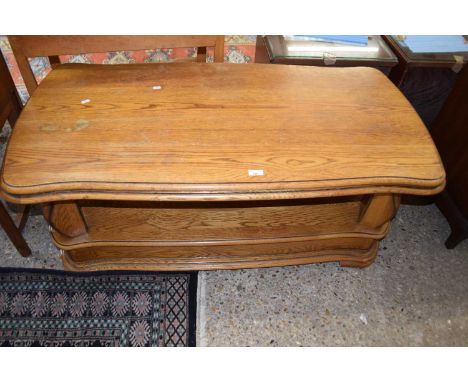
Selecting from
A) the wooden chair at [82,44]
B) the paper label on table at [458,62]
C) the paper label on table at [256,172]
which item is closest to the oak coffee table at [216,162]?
the paper label on table at [256,172]

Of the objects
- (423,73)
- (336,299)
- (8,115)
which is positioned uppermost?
(423,73)

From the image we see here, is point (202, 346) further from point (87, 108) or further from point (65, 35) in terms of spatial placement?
point (65, 35)

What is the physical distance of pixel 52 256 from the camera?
1677 mm

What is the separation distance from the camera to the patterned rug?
1.45 metres

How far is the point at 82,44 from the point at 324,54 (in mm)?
1117

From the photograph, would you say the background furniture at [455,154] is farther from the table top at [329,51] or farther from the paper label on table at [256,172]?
the paper label on table at [256,172]

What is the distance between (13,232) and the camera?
1550 millimetres

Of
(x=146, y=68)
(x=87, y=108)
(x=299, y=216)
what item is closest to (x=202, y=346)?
(x=299, y=216)

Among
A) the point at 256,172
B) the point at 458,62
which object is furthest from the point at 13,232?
the point at 458,62

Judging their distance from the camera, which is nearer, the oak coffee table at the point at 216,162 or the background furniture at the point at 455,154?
the oak coffee table at the point at 216,162

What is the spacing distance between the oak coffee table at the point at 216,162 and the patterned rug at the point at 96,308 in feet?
0.39

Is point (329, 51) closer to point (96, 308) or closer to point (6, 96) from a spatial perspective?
point (6, 96)

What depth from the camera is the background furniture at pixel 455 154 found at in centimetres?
166

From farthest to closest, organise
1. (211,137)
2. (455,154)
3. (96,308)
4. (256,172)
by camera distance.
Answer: (455,154), (96,308), (211,137), (256,172)
